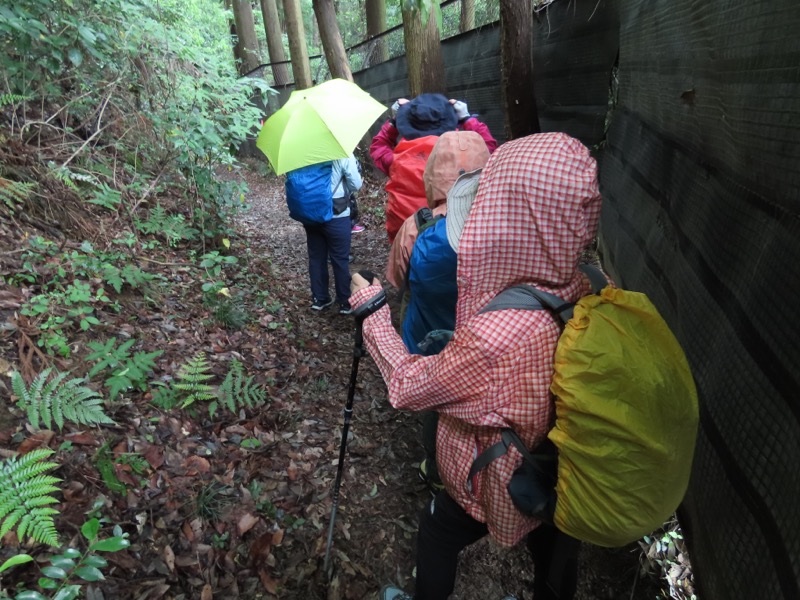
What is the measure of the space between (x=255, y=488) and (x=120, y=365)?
1.30m

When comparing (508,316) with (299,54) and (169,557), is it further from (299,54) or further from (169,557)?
(299,54)

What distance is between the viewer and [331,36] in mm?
8773

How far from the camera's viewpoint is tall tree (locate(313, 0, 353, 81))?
854cm

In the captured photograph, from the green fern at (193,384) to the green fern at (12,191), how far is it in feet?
7.64

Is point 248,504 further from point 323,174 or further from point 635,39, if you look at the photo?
point 635,39

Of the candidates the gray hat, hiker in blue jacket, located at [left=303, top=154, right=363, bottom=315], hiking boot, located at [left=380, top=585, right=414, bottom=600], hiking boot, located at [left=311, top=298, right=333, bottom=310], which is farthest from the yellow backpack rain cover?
hiking boot, located at [left=311, top=298, right=333, bottom=310]

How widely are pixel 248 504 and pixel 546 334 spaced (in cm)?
228

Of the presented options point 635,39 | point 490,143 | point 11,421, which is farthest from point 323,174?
point 11,421

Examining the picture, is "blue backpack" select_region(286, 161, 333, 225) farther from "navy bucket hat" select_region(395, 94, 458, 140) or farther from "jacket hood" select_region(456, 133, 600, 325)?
"jacket hood" select_region(456, 133, 600, 325)

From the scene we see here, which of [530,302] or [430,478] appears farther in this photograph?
[430,478]

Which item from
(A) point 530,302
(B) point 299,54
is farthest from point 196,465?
(B) point 299,54

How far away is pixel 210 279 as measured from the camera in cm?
516

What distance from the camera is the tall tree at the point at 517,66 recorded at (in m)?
4.24

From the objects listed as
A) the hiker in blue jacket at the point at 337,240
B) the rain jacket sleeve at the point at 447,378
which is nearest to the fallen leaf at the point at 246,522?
the rain jacket sleeve at the point at 447,378
